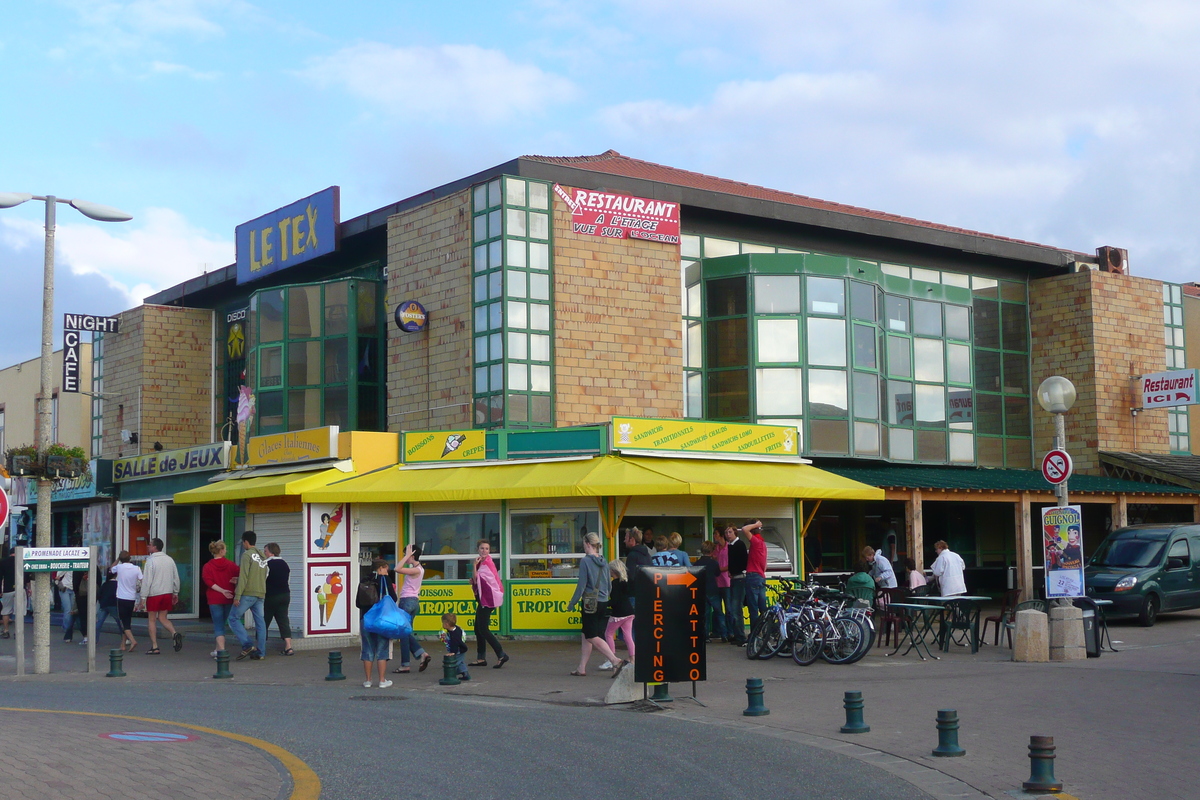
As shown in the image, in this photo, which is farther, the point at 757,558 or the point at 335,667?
the point at 757,558

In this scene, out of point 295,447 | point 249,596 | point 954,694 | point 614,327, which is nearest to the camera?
point 954,694

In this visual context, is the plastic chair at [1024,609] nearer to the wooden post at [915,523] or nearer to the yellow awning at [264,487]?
the wooden post at [915,523]

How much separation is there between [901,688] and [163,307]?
24794 mm

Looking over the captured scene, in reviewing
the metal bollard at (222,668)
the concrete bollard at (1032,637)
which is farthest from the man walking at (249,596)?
the concrete bollard at (1032,637)

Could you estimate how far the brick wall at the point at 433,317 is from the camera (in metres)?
23.2

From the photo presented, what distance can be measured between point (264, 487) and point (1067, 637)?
40.6 ft

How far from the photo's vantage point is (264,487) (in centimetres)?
2044

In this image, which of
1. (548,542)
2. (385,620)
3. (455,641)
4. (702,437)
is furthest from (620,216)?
(385,620)

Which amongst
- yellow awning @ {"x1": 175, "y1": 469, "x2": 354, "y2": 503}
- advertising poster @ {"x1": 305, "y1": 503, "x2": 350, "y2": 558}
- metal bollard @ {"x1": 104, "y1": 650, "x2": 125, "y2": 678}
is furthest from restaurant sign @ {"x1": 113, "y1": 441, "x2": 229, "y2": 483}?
metal bollard @ {"x1": 104, "y1": 650, "x2": 125, "y2": 678}

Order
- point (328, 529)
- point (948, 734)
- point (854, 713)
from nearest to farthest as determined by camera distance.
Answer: point (948, 734), point (854, 713), point (328, 529)

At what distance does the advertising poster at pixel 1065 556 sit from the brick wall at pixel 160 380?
22832 mm

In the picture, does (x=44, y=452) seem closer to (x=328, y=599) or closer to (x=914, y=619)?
(x=328, y=599)

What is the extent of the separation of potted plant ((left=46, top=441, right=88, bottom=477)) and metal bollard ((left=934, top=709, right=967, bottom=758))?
1320cm

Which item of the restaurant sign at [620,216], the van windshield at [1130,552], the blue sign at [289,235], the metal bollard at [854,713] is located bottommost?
the metal bollard at [854,713]
